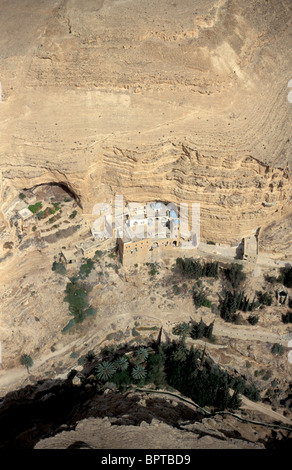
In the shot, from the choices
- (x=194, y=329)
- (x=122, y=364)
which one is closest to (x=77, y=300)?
(x=122, y=364)

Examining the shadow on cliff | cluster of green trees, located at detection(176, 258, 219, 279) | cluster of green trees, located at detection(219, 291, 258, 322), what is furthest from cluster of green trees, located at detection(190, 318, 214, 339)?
the shadow on cliff

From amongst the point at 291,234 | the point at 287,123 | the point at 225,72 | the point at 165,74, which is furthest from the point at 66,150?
the point at 291,234

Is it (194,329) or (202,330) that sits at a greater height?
(202,330)

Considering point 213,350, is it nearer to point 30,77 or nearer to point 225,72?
point 225,72

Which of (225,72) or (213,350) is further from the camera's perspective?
(213,350)

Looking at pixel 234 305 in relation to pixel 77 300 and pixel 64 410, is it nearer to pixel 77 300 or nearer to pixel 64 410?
pixel 77 300

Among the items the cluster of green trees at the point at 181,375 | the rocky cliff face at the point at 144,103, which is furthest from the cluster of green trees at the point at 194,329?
the rocky cliff face at the point at 144,103
